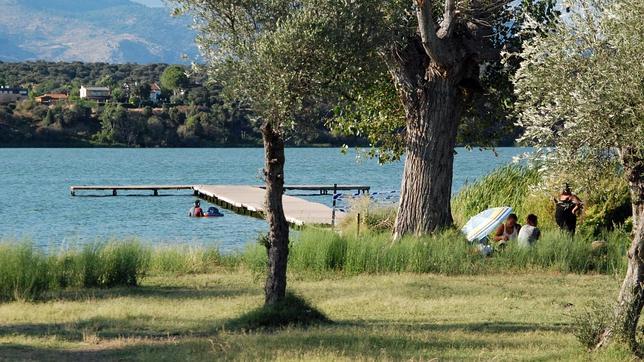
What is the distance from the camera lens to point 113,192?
2267 inches

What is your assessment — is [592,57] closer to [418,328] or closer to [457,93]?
[418,328]

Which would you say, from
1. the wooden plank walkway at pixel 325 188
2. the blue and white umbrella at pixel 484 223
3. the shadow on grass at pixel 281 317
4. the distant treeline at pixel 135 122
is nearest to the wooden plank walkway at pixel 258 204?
the wooden plank walkway at pixel 325 188

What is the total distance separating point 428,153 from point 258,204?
2210cm

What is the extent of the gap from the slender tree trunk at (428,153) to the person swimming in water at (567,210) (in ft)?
8.17

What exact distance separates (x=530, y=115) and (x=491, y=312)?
173 inches

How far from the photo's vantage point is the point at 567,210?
71.8ft

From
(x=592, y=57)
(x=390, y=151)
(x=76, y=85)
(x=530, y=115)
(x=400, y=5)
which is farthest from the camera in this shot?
(x=76, y=85)

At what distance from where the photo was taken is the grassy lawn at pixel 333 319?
11.3 meters

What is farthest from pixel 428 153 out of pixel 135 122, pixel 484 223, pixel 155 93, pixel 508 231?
pixel 155 93

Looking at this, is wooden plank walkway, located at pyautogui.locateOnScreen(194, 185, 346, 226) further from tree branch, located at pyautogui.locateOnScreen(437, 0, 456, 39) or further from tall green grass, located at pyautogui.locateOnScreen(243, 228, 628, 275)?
tree branch, located at pyautogui.locateOnScreen(437, 0, 456, 39)

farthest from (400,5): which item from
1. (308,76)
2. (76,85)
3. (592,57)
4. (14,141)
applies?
(76,85)

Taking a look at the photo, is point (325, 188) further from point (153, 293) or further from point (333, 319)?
point (333, 319)

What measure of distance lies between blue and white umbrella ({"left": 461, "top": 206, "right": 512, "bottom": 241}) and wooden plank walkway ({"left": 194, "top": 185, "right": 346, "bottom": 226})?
8.09m

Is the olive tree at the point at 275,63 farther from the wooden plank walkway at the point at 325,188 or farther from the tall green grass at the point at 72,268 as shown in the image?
the wooden plank walkway at the point at 325,188
